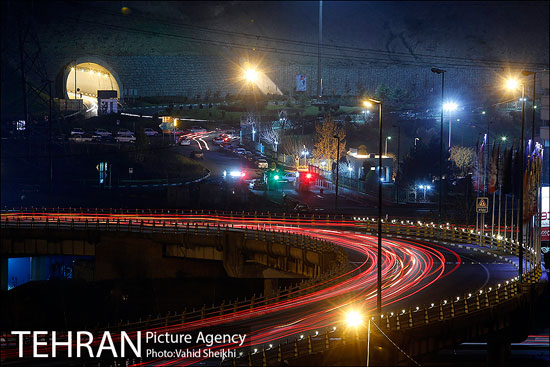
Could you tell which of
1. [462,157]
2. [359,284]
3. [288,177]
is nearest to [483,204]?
[359,284]

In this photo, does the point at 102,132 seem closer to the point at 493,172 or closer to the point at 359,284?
the point at 493,172

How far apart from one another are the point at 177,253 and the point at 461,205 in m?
24.5

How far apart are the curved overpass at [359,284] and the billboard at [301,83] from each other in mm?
76675

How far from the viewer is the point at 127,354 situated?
79.1 feet

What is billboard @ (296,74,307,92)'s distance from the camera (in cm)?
13538

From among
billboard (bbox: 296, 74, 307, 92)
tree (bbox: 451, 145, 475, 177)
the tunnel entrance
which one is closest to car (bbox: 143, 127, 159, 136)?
the tunnel entrance

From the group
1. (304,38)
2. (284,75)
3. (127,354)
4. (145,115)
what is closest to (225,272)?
(127,354)

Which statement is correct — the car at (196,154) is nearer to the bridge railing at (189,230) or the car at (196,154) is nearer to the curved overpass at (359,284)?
the bridge railing at (189,230)

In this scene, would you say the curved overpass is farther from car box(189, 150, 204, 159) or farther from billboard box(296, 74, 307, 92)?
billboard box(296, 74, 307, 92)

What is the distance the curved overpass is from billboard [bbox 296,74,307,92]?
7668 cm

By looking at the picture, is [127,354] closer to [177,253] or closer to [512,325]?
[512,325]

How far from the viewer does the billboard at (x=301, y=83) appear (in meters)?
135

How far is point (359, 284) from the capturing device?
33500 mm

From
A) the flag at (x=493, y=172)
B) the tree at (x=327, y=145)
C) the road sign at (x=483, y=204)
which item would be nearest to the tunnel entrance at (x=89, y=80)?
the tree at (x=327, y=145)
